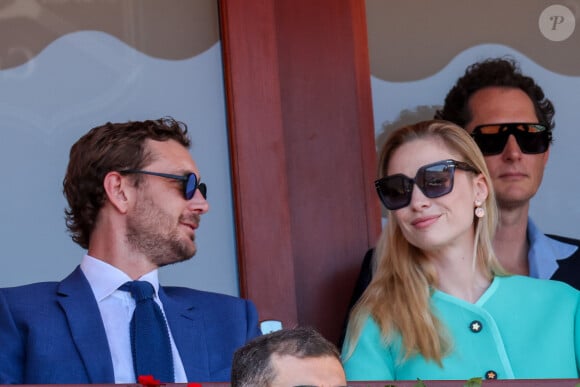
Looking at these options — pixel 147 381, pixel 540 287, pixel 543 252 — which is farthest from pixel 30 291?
pixel 543 252

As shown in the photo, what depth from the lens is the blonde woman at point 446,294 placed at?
3184 millimetres

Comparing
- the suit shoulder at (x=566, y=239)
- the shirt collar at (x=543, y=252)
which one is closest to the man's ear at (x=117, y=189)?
the shirt collar at (x=543, y=252)

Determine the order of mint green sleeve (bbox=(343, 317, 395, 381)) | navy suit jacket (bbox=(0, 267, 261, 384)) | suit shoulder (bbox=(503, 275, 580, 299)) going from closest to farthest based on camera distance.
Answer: navy suit jacket (bbox=(0, 267, 261, 384)) < mint green sleeve (bbox=(343, 317, 395, 381)) < suit shoulder (bbox=(503, 275, 580, 299))

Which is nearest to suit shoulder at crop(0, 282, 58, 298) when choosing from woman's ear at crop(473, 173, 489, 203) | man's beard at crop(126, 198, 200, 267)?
man's beard at crop(126, 198, 200, 267)

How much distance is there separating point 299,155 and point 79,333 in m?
1.19

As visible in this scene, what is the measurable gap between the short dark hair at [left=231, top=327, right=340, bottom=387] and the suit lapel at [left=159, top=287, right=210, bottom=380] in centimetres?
98

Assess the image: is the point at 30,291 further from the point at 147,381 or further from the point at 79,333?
the point at 147,381

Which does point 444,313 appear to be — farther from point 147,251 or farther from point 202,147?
point 202,147

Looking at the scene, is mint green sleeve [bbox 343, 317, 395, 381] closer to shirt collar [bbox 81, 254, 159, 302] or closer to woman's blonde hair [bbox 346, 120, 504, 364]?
woman's blonde hair [bbox 346, 120, 504, 364]


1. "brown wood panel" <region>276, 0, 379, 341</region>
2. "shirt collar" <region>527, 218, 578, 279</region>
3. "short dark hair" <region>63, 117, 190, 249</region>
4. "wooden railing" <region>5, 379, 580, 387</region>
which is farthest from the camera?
"brown wood panel" <region>276, 0, 379, 341</region>

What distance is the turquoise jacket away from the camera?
3170 mm

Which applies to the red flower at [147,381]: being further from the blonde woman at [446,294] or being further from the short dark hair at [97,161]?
the short dark hair at [97,161]

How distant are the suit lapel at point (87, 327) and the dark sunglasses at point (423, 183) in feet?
2.62

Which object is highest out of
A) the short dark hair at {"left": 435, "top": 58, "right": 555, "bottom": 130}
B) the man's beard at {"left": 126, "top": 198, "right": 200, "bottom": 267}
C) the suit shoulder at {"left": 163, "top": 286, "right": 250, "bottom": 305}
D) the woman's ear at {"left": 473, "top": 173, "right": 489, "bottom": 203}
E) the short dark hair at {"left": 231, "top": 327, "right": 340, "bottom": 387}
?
the short dark hair at {"left": 435, "top": 58, "right": 555, "bottom": 130}
